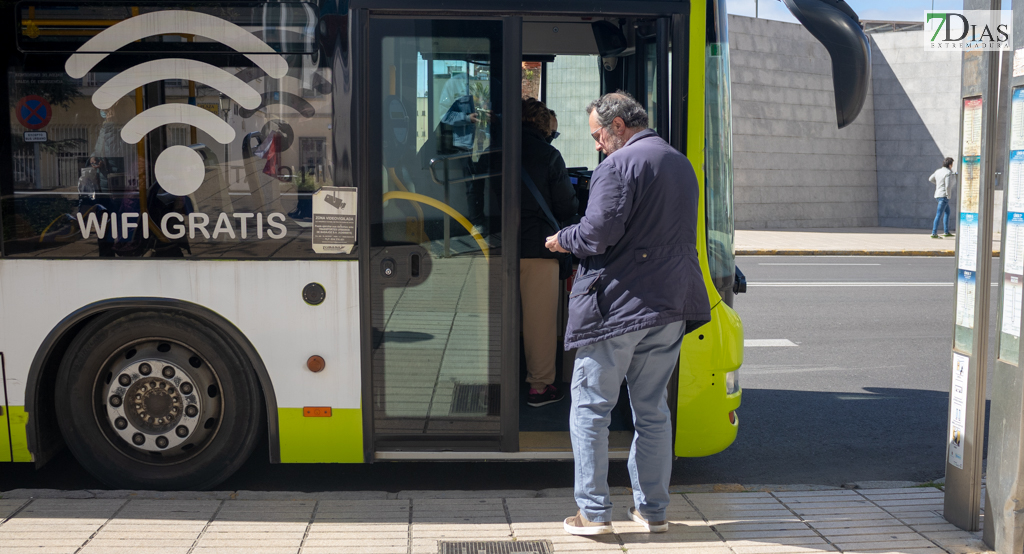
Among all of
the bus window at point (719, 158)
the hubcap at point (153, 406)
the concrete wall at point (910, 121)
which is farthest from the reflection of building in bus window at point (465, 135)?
the concrete wall at point (910, 121)

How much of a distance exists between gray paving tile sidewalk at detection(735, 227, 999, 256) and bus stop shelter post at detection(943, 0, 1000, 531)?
43.0 feet

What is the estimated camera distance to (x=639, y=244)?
137 inches

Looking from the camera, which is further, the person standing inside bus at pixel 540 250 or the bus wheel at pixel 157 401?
the person standing inside bus at pixel 540 250

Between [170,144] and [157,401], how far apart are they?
121cm

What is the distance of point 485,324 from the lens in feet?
13.7

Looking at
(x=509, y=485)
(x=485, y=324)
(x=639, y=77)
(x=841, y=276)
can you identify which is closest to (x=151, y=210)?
(x=485, y=324)

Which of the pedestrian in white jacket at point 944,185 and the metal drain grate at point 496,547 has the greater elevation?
the pedestrian in white jacket at point 944,185

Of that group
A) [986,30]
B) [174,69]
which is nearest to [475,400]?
[174,69]

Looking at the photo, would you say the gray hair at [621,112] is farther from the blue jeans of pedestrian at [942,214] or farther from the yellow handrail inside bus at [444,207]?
the blue jeans of pedestrian at [942,214]

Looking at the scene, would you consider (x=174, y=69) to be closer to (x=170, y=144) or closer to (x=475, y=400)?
(x=170, y=144)

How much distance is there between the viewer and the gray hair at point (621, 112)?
3.54 metres

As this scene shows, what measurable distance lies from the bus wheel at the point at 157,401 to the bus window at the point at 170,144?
394 mm

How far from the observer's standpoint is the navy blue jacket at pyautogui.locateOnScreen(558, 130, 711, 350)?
11.2 feet

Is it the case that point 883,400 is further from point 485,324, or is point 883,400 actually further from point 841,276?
point 841,276
